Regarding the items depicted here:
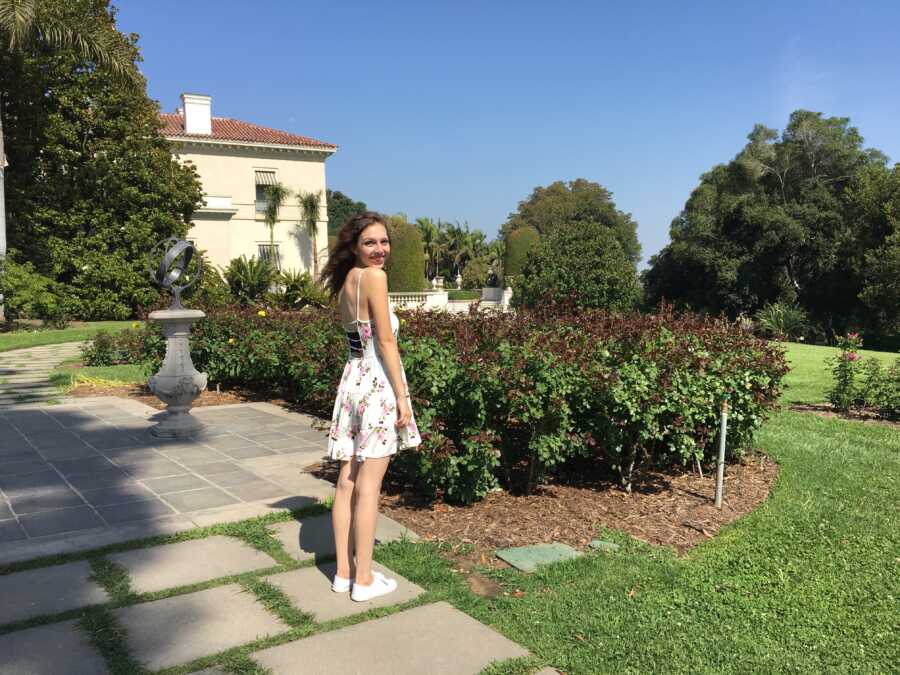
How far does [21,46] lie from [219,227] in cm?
1284

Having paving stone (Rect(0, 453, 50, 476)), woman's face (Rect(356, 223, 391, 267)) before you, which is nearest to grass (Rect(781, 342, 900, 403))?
woman's face (Rect(356, 223, 391, 267))

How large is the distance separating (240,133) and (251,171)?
1982mm

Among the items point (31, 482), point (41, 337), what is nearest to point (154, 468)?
point (31, 482)

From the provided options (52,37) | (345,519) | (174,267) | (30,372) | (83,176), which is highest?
(52,37)

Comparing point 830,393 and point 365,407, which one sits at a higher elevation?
point 365,407

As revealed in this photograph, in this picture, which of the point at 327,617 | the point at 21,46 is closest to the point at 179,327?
the point at 327,617

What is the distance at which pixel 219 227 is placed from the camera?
98.4ft

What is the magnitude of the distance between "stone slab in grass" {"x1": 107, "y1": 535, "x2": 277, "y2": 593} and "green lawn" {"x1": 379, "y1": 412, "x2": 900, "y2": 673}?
2.41 feet

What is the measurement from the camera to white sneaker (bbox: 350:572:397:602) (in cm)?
300

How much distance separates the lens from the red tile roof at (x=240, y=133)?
33.0 metres

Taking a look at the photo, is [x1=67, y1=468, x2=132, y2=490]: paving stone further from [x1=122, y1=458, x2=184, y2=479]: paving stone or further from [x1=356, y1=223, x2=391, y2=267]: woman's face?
[x1=356, y1=223, x2=391, y2=267]: woman's face

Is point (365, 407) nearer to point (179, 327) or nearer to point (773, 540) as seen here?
point (773, 540)

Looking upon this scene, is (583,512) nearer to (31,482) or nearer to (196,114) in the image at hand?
(31,482)

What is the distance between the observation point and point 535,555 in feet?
11.9
